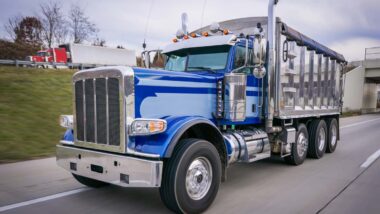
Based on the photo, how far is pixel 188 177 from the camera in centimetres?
436

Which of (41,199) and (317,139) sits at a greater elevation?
(317,139)

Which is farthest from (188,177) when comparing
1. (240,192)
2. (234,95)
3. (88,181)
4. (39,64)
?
(39,64)

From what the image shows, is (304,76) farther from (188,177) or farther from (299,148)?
(188,177)

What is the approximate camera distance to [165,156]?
4.00 meters

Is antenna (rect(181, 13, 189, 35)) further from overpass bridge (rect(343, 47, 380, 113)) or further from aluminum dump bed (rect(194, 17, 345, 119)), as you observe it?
overpass bridge (rect(343, 47, 380, 113))

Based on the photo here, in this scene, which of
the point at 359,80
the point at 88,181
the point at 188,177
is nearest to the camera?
the point at 188,177

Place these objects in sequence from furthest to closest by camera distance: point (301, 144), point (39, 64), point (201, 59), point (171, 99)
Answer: point (39, 64), point (301, 144), point (201, 59), point (171, 99)

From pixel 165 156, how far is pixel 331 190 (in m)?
3.09

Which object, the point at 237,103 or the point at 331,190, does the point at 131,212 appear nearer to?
the point at 237,103

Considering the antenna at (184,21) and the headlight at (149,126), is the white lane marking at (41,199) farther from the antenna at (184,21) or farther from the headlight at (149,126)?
the antenna at (184,21)

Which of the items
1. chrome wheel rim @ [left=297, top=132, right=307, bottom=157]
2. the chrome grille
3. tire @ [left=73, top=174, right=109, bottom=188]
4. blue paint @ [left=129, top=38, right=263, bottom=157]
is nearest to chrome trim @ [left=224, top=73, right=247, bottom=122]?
blue paint @ [left=129, top=38, right=263, bottom=157]

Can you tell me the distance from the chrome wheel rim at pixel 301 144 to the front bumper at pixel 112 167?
4.61m

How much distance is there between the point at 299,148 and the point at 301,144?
151 millimetres

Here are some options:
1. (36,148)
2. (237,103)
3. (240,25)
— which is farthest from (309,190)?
(36,148)
